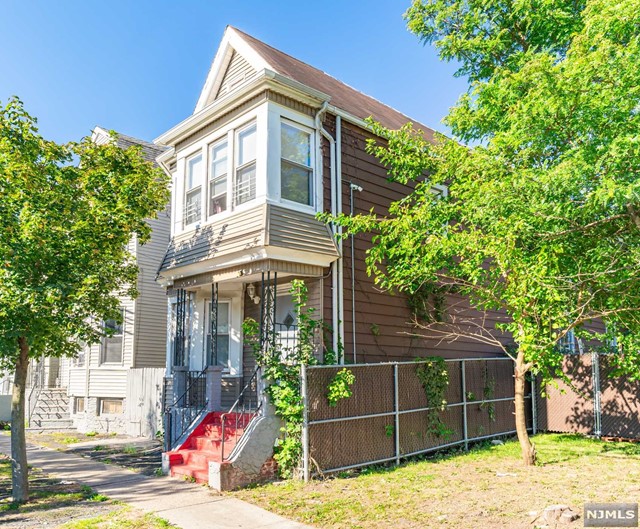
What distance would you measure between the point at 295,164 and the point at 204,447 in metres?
5.34

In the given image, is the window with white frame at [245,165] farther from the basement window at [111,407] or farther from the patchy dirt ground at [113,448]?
the basement window at [111,407]

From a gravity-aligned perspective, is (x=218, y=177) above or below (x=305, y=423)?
above

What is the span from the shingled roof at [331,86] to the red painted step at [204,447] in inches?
256

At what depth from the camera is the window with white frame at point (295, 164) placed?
Answer: 982cm

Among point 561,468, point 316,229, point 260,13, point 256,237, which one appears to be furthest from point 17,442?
point 260,13

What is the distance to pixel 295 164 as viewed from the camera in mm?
9945

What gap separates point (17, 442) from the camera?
752cm

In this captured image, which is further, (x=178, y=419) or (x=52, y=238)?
(x=178, y=419)

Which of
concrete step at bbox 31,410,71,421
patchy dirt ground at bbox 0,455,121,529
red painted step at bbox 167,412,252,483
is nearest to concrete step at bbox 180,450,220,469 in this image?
red painted step at bbox 167,412,252,483

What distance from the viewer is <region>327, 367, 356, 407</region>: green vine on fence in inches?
322

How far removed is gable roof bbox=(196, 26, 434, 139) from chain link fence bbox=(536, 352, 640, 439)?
7.43 meters

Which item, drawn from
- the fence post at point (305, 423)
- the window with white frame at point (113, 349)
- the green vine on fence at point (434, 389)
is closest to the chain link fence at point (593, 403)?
the green vine on fence at point (434, 389)

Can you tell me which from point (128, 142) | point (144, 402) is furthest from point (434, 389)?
point (128, 142)

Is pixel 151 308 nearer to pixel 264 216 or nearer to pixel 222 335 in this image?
pixel 222 335
